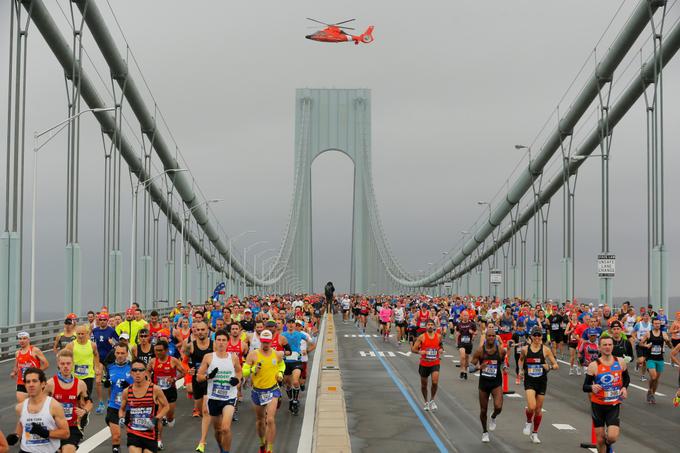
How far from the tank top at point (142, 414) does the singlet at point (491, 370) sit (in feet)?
20.6

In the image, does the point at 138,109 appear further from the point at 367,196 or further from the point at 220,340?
the point at 367,196

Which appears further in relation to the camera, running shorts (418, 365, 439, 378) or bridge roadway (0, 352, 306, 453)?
running shorts (418, 365, 439, 378)

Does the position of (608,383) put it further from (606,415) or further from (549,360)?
(549,360)

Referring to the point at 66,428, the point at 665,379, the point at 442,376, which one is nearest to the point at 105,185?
the point at 442,376

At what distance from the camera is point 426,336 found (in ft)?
60.6

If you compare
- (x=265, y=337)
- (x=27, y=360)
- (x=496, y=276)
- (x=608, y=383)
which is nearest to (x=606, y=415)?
(x=608, y=383)

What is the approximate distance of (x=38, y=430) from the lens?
861cm

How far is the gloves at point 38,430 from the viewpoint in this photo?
8.62 metres

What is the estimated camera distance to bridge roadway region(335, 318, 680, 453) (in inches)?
563

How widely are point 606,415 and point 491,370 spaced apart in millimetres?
3106

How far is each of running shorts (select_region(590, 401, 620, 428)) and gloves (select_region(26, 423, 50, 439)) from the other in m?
7.11

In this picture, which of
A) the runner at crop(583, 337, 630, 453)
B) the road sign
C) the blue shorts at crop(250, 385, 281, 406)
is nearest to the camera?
the runner at crop(583, 337, 630, 453)

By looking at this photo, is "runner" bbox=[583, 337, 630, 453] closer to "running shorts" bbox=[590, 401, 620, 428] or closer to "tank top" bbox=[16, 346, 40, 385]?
"running shorts" bbox=[590, 401, 620, 428]

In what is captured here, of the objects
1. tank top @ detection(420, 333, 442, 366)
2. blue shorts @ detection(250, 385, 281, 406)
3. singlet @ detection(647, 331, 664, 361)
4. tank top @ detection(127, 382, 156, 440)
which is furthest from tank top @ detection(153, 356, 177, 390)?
singlet @ detection(647, 331, 664, 361)
